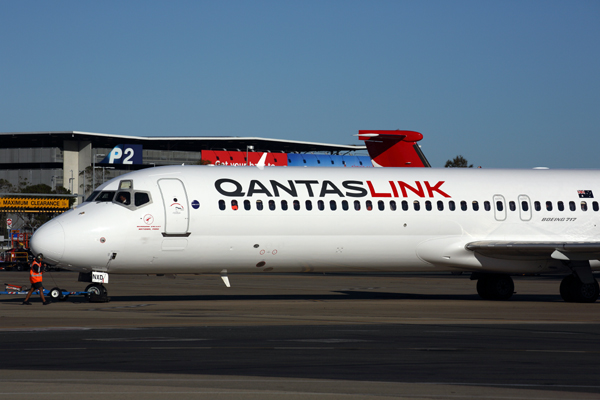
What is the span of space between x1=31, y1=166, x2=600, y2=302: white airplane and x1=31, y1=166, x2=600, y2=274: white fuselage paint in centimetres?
3

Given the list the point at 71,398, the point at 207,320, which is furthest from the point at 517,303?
the point at 71,398

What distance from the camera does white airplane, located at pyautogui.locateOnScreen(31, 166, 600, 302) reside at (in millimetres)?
23250

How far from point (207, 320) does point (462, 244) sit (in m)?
10.7

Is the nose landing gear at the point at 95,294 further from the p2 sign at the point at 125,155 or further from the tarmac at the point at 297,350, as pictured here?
the p2 sign at the point at 125,155

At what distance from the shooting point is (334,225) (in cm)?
2464

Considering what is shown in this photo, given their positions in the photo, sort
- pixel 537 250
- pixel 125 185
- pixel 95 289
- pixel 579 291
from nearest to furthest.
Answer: pixel 95 289 < pixel 125 185 < pixel 537 250 < pixel 579 291

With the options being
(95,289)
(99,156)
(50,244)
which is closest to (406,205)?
(95,289)

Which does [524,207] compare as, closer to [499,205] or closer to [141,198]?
[499,205]

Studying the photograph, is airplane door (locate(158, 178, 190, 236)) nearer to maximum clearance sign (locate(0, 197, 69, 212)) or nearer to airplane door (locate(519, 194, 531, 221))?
airplane door (locate(519, 194, 531, 221))

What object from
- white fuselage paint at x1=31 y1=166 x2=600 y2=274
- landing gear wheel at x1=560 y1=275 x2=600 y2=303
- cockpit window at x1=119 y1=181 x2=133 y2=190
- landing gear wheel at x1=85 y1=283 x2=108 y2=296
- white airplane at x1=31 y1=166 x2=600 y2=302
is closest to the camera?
white fuselage paint at x1=31 y1=166 x2=600 y2=274

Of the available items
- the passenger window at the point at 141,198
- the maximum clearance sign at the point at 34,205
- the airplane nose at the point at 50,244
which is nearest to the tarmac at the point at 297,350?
the airplane nose at the point at 50,244

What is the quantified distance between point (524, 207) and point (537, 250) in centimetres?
221

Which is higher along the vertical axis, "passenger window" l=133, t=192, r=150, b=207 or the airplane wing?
"passenger window" l=133, t=192, r=150, b=207

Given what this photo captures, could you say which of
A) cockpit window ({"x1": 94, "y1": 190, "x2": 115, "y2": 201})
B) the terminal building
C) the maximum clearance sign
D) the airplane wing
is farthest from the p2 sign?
the airplane wing
